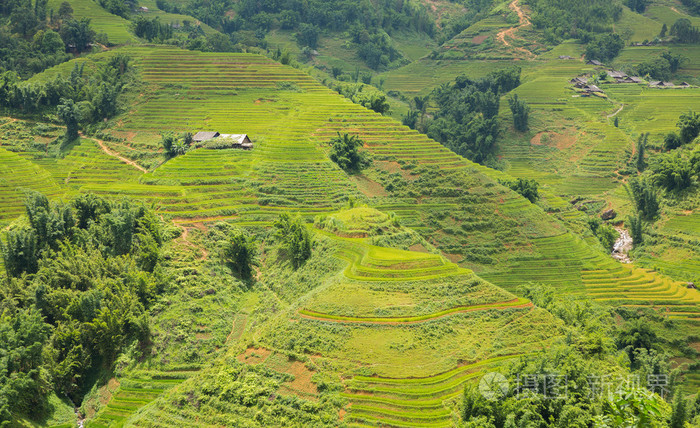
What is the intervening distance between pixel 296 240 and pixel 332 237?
2.51m

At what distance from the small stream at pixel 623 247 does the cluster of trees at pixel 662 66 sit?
43672 mm

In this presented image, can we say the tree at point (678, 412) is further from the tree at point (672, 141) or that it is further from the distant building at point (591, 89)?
the distant building at point (591, 89)

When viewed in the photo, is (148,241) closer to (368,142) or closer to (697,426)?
(368,142)

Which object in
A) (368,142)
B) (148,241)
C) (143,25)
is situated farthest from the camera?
(143,25)

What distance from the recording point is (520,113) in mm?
86938

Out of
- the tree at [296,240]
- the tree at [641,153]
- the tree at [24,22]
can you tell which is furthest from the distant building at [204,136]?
the tree at [641,153]

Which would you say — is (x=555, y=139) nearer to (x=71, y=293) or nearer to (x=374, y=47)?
(x=374, y=47)

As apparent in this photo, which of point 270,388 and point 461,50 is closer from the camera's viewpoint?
point 270,388

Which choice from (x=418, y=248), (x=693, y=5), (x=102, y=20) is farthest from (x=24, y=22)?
(x=693, y=5)

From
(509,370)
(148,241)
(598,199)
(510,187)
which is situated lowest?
(598,199)

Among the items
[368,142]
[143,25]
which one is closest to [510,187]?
[368,142]

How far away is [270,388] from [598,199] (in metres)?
54.4

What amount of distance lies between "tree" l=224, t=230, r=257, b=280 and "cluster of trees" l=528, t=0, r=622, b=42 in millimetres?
87360

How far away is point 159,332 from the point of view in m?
36.2
